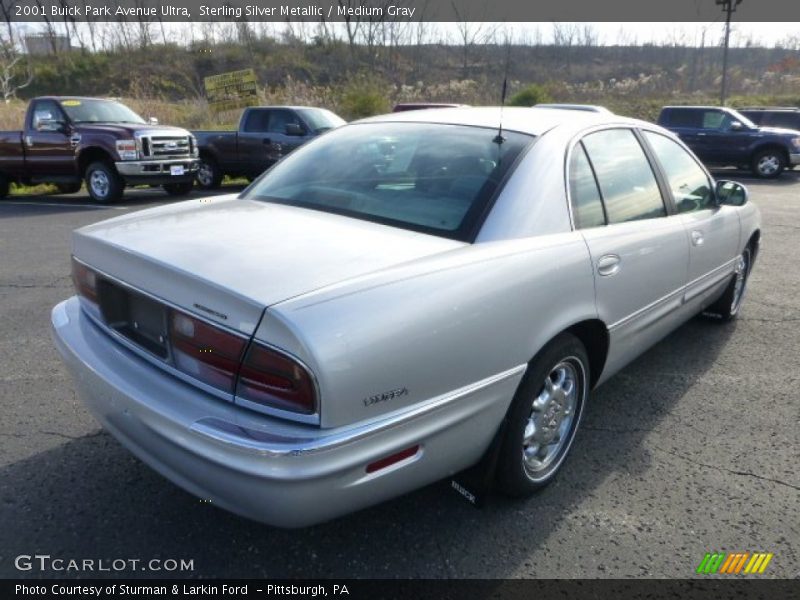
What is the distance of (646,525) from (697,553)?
0.21 meters

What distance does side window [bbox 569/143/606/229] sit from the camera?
8.87 ft

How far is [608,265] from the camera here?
272 cm

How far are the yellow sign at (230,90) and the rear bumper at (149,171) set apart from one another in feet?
32.5

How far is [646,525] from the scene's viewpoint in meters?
2.49

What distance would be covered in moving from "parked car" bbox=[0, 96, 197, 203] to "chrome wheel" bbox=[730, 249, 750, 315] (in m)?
9.67

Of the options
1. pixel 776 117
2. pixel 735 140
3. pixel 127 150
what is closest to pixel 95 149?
pixel 127 150

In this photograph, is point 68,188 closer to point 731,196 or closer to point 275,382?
point 731,196

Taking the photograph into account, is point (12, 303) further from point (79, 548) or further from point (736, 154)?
point (736, 154)

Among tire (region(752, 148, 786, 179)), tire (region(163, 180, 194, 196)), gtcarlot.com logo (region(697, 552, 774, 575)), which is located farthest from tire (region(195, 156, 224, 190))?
tire (region(752, 148, 786, 179))

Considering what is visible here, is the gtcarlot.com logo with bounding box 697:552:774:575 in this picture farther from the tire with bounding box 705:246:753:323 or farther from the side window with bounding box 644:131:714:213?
the tire with bounding box 705:246:753:323

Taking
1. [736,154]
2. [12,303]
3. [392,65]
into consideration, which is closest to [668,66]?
[392,65]

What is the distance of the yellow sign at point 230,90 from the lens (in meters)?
20.5

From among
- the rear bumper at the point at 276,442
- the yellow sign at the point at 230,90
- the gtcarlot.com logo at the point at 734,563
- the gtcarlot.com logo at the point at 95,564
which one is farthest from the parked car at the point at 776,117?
the gtcarlot.com logo at the point at 95,564

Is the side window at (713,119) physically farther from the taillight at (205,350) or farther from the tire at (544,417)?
the taillight at (205,350)
